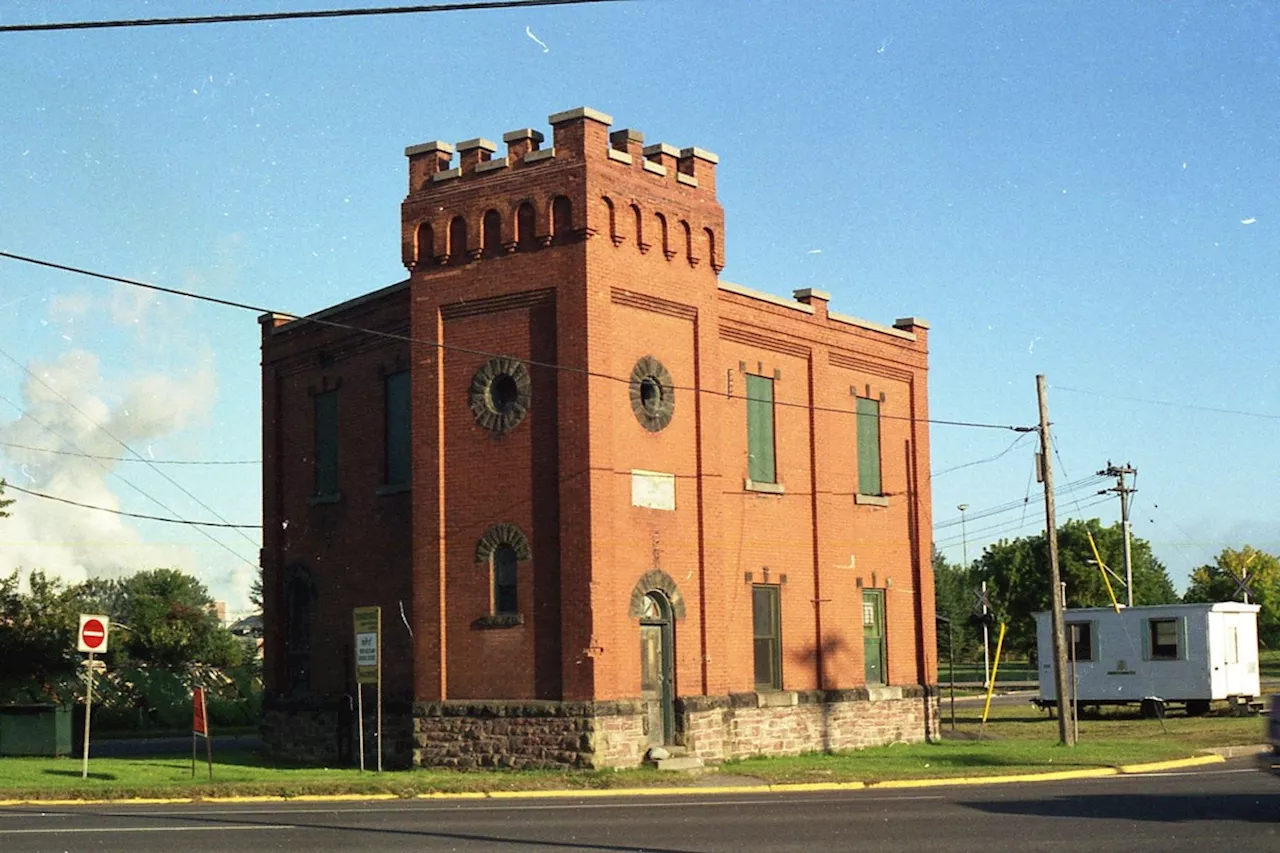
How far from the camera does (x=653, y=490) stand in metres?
28.0

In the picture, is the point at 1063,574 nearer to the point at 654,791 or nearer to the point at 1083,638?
the point at 1083,638

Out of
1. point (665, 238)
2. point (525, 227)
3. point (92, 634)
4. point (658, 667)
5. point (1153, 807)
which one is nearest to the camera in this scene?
point (1153, 807)

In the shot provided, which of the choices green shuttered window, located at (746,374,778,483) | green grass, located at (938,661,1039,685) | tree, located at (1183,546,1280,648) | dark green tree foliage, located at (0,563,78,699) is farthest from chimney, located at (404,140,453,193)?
tree, located at (1183,546,1280,648)

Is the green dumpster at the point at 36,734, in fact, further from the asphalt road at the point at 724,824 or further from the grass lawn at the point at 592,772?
the asphalt road at the point at 724,824

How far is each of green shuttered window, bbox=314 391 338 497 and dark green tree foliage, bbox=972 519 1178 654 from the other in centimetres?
6670

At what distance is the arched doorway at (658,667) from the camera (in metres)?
27.5

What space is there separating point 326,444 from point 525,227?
26.0 feet

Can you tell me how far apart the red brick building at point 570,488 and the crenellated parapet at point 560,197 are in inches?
2.1

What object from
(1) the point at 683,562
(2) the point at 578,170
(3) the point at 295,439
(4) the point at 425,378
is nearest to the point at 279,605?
(3) the point at 295,439

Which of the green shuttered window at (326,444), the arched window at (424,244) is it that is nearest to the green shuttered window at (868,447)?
the arched window at (424,244)

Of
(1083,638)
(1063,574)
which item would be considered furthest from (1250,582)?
(1083,638)

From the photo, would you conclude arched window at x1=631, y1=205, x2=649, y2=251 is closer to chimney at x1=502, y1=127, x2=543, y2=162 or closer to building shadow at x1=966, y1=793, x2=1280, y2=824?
chimney at x1=502, y1=127, x2=543, y2=162

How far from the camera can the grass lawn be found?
2331cm

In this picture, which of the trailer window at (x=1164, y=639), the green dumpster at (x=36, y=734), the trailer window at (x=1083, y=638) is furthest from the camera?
the trailer window at (x=1083, y=638)
